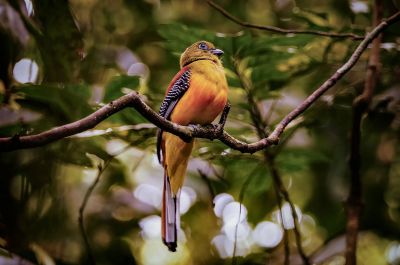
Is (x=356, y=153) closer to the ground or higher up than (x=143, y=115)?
closer to the ground

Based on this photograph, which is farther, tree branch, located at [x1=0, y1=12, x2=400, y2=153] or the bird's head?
the bird's head

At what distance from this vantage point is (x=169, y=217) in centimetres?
171

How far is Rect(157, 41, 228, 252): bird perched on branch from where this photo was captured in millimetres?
1668

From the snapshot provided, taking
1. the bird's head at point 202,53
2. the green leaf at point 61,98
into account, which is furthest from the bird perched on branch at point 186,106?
the green leaf at point 61,98

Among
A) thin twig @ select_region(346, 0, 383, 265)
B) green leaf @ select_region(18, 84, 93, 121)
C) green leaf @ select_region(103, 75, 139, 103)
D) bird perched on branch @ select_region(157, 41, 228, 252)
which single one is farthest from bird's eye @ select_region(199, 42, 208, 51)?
thin twig @ select_region(346, 0, 383, 265)

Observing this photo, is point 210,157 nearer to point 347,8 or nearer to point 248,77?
point 248,77

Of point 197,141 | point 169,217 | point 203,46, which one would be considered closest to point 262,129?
point 197,141

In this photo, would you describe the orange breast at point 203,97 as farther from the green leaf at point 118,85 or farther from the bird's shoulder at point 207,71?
the green leaf at point 118,85

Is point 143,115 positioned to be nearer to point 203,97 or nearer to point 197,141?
point 203,97

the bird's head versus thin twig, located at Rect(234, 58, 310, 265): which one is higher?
the bird's head

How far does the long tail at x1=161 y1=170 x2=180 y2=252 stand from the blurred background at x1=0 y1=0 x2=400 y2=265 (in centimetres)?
24

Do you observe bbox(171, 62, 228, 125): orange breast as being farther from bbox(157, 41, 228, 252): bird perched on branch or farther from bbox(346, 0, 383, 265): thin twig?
bbox(346, 0, 383, 265): thin twig

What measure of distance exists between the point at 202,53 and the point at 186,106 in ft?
0.60

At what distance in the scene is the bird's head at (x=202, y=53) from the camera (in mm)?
1782
